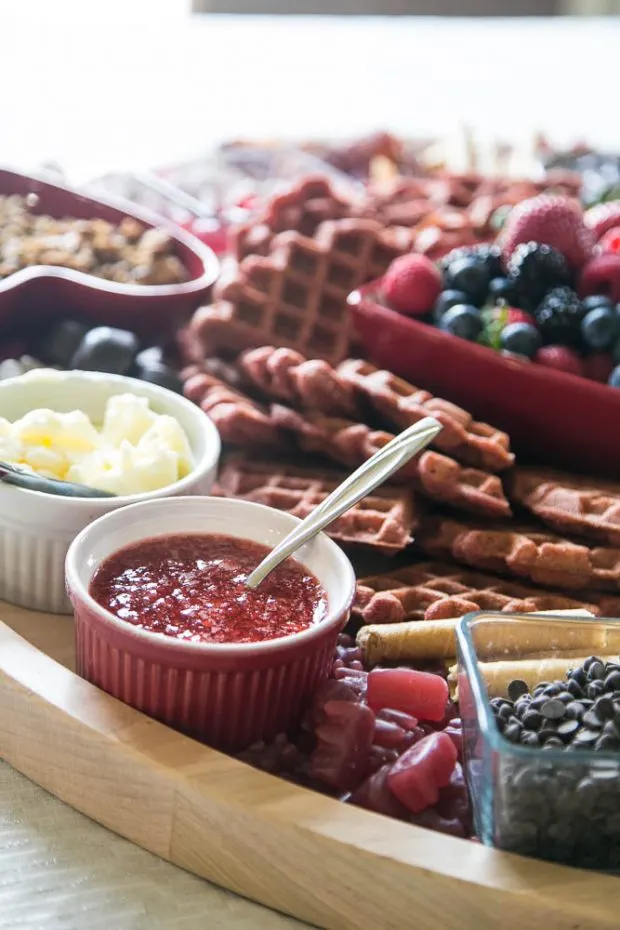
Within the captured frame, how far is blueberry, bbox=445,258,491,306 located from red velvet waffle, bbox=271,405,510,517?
36 cm

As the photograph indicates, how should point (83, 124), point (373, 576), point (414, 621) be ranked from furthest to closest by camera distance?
point (83, 124) → point (373, 576) → point (414, 621)

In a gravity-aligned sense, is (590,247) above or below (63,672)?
above

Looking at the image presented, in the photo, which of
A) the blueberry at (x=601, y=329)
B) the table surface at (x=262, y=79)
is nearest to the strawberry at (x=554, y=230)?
the blueberry at (x=601, y=329)

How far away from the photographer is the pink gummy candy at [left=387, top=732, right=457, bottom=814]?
4.00 feet

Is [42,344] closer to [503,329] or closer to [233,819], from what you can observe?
[503,329]

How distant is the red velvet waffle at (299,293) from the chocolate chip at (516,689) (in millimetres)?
976

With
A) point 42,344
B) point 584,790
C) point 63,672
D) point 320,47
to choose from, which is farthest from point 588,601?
point 320,47

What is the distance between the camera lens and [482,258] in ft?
6.84

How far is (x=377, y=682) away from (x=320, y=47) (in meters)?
4.38

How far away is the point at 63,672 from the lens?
130cm

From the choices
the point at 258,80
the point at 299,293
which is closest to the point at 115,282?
the point at 299,293

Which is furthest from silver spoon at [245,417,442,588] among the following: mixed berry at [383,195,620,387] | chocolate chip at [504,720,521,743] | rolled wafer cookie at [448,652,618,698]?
mixed berry at [383,195,620,387]

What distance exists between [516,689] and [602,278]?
3.43 feet

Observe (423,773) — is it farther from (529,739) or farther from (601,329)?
(601,329)
